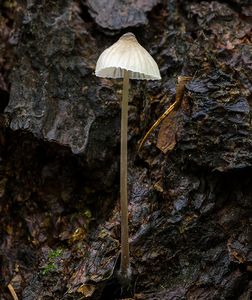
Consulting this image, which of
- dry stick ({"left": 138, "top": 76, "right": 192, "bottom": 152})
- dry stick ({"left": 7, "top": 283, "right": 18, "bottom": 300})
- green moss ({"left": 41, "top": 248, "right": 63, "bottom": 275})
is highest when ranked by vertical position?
dry stick ({"left": 138, "top": 76, "right": 192, "bottom": 152})

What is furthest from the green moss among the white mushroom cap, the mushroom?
the white mushroom cap

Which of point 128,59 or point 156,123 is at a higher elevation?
point 128,59

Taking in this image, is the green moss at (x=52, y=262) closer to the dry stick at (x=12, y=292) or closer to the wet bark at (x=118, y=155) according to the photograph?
the wet bark at (x=118, y=155)

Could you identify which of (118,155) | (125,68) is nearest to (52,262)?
(118,155)

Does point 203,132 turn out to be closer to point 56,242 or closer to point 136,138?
point 136,138

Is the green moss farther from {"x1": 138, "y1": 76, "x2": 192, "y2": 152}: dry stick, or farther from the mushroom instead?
{"x1": 138, "y1": 76, "x2": 192, "y2": 152}: dry stick

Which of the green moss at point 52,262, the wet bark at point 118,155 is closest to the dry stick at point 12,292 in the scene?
the wet bark at point 118,155

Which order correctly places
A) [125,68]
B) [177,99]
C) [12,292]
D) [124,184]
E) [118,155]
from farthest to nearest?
[118,155] < [177,99] < [12,292] < [124,184] < [125,68]

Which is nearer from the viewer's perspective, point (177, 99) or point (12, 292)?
point (12, 292)

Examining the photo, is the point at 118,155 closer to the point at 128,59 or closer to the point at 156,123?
the point at 156,123

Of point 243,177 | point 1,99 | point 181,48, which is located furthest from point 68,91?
point 243,177
